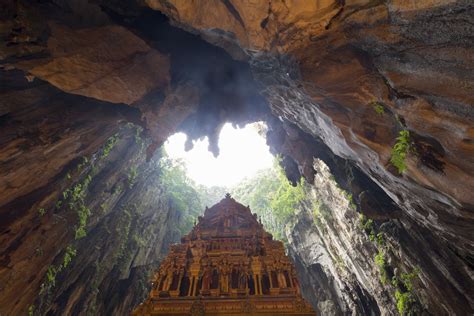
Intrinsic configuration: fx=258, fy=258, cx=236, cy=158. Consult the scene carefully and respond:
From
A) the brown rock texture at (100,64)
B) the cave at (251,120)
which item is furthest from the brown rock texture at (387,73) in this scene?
the brown rock texture at (100,64)

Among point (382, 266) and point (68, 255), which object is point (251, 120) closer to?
point (382, 266)

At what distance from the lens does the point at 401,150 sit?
7.23 meters

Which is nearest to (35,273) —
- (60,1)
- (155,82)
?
(155,82)

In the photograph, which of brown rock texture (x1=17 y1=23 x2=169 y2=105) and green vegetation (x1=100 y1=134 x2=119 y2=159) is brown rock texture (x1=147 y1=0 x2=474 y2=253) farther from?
green vegetation (x1=100 y1=134 x2=119 y2=159)

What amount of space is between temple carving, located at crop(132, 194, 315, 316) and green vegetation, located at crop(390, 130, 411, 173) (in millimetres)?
5820

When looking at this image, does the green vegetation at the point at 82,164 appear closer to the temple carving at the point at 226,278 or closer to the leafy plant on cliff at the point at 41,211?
the leafy plant on cliff at the point at 41,211

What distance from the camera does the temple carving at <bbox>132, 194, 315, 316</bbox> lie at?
9359mm

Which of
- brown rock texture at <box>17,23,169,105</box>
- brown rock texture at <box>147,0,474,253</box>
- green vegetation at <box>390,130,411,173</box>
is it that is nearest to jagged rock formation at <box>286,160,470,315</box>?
brown rock texture at <box>147,0,474,253</box>

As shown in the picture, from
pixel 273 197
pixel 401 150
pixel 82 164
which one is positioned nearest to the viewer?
pixel 401 150

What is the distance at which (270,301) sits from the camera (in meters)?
9.55

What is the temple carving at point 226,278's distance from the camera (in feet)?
30.7

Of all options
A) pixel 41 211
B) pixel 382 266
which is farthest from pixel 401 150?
pixel 41 211

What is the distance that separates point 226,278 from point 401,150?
26.9 ft

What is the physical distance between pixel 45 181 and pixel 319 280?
A: 2074 centimetres
